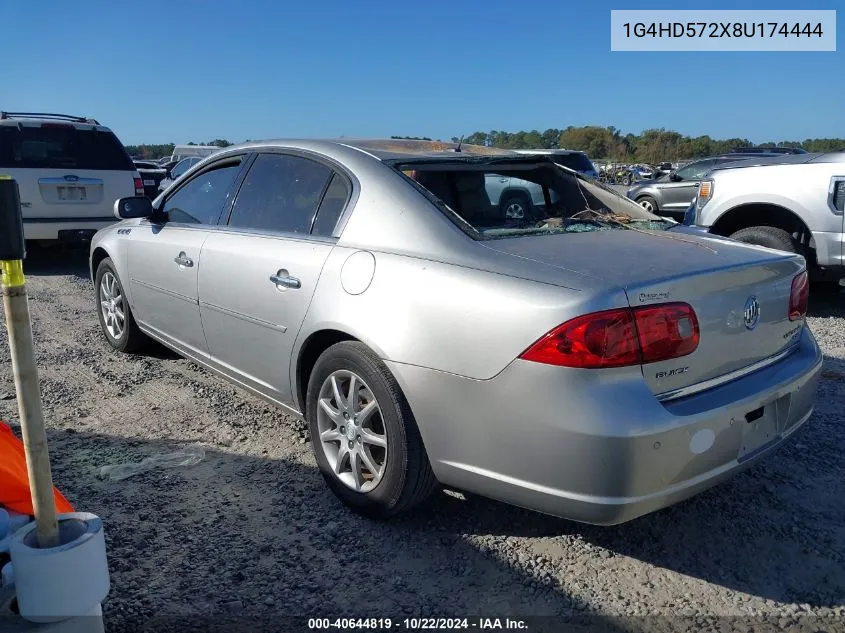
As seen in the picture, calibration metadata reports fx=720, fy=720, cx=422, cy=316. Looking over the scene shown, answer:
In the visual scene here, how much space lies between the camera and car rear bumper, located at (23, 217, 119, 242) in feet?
26.9

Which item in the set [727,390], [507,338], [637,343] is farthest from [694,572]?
[507,338]

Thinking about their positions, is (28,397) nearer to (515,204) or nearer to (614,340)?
(614,340)

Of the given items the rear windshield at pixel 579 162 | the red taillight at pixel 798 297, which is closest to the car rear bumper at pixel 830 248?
the red taillight at pixel 798 297

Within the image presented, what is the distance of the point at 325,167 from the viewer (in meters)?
3.42

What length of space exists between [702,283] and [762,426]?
2.03ft

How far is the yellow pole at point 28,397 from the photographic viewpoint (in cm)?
174

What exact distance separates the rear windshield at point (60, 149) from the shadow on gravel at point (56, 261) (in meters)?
1.01

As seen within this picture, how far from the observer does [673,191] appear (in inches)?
630

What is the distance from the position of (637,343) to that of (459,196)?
4.15ft

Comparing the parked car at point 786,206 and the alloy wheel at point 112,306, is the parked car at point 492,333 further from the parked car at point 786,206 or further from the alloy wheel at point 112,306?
the parked car at point 786,206

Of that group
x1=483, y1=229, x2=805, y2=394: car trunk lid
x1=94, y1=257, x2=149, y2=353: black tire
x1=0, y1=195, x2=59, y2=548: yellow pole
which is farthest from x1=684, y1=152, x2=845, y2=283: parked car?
x1=0, y1=195, x2=59, y2=548: yellow pole

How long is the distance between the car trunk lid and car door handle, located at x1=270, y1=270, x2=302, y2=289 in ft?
3.10

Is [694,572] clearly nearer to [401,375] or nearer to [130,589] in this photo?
[401,375]

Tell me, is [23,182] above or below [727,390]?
above
